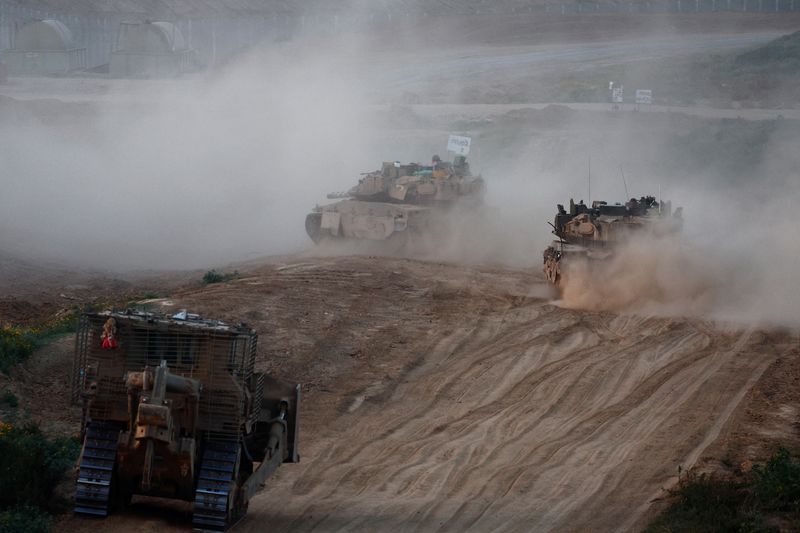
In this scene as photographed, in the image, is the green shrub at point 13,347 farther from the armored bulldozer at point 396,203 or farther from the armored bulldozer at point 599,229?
the armored bulldozer at point 396,203

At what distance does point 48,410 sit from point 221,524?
458cm

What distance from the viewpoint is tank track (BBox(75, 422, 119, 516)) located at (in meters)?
10.2

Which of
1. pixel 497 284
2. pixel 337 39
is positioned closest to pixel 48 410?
pixel 497 284

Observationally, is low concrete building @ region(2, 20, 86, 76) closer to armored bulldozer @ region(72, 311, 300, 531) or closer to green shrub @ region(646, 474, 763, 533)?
armored bulldozer @ region(72, 311, 300, 531)

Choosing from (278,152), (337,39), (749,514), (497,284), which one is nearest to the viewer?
(749,514)

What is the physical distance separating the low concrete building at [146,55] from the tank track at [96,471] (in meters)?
46.2

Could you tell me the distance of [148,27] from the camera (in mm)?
54344

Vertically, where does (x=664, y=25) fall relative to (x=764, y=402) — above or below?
above

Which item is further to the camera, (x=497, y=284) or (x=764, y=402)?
(x=497, y=284)

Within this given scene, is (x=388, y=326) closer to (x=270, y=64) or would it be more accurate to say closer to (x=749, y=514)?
(x=749, y=514)

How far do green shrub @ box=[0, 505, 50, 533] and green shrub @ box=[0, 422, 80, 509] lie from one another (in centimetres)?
19

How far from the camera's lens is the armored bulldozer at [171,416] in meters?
10.1

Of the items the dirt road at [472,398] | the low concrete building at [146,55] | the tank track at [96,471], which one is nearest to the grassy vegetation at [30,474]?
the tank track at [96,471]

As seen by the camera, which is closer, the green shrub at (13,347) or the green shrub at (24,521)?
the green shrub at (24,521)
